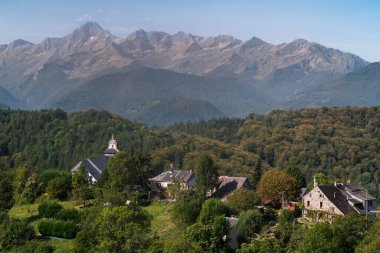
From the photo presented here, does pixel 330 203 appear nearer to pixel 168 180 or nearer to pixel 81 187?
pixel 168 180

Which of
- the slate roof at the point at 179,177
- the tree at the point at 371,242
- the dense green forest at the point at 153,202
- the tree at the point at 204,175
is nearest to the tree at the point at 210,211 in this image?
the dense green forest at the point at 153,202

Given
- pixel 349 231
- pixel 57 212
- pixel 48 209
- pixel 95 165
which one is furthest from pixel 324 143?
pixel 349 231

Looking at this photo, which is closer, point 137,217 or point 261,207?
point 137,217

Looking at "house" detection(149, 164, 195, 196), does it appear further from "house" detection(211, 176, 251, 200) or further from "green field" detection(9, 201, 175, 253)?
"green field" detection(9, 201, 175, 253)

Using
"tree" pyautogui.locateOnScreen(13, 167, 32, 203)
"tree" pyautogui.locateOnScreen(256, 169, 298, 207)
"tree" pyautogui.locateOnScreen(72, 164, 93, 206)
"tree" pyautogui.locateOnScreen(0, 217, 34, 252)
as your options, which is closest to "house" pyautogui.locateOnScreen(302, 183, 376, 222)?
"tree" pyautogui.locateOnScreen(256, 169, 298, 207)

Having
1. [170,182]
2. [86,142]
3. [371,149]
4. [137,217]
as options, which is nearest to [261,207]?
[137,217]

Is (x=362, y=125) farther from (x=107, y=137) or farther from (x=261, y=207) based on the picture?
(x=261, y=207)

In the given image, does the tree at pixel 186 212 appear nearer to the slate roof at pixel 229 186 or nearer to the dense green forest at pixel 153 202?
the dense green forest at pixel 153 202
